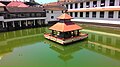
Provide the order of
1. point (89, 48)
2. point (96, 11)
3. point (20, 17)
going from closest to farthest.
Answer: point (89, 48) < point (20, 17) < point (96, 11)

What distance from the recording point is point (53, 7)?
4281 centimetres

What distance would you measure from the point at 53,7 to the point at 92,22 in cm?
1271

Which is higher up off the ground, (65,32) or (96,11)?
(96,11)

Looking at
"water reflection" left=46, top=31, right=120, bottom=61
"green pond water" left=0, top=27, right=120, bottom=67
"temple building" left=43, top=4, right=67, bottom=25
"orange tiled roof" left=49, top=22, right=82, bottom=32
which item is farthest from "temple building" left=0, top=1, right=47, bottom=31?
"orange tiled roof" left=49, top=22, right=82, bottom=32

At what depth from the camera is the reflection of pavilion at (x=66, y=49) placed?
1708 cm

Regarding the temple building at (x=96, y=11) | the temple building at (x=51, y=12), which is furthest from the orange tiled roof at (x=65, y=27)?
the temple building at (x=51, y=12)

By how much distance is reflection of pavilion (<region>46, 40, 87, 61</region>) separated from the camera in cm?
1708

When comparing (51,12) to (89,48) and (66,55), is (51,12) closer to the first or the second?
(89,48)

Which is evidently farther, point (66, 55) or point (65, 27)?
point (65, 27)

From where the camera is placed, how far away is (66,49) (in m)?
19.4

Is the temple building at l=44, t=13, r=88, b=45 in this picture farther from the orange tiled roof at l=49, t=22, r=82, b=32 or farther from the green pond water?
the green pond water

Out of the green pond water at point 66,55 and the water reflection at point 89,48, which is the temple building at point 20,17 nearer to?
the green pond water at point 66,55

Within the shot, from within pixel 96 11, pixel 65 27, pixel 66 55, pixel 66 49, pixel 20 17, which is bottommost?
pixel 66 55

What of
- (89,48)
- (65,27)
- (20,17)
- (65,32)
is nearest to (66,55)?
(89,48)
